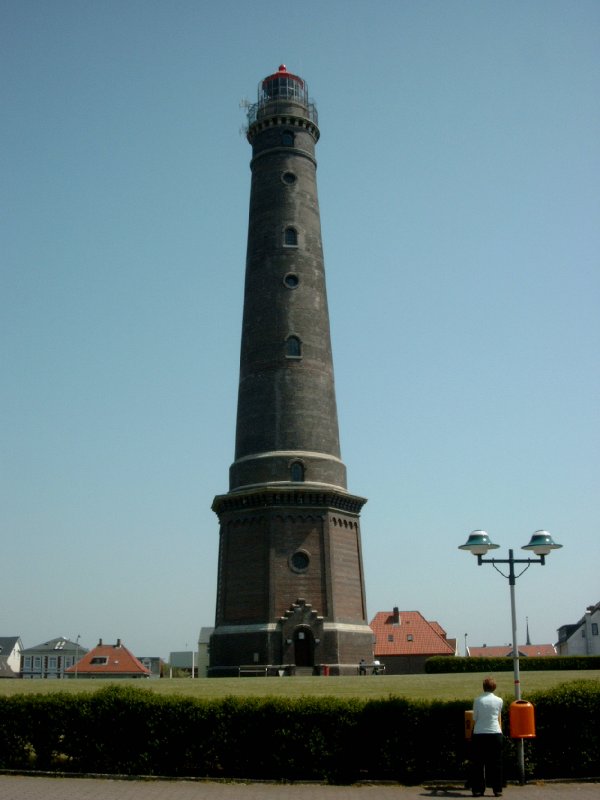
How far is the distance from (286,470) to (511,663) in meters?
19.0

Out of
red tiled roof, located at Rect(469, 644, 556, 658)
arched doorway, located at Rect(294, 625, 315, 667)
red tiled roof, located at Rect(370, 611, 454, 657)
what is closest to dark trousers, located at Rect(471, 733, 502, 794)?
arched doorway, located at Rect(294, 625, 315, 667)

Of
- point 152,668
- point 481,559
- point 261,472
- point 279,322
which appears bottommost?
point 152,668

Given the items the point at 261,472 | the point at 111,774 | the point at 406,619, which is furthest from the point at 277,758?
the point at 406,619

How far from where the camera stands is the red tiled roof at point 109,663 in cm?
8981

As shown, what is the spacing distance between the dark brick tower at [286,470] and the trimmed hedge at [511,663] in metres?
12.6

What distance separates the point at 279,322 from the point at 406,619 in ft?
126

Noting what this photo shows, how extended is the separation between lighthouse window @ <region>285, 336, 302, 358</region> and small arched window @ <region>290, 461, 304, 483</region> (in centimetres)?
572

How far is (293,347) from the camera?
44.9m

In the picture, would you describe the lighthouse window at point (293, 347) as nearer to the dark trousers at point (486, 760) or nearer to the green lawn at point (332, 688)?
the green lawn at point (332, 688)

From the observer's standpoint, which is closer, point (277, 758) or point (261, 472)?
point (277, 758)

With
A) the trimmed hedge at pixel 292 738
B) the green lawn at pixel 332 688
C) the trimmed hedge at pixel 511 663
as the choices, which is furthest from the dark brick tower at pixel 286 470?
the trimmed hedge at pixel 292 738

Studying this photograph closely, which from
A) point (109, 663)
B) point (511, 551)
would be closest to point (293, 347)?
point (511, 551)

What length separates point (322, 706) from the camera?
1639 cm

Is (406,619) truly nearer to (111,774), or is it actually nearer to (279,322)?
(279,322)
